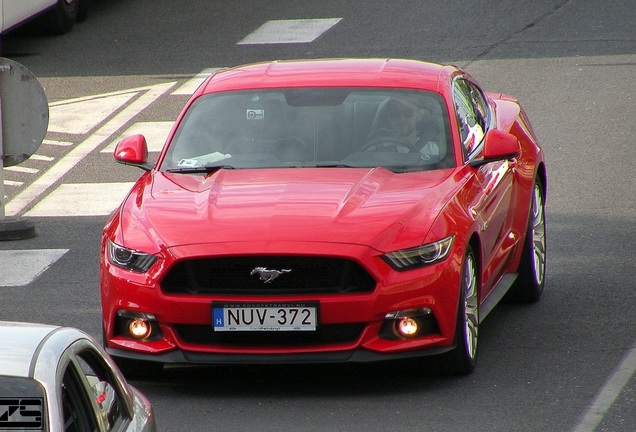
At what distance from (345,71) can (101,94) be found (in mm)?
10049

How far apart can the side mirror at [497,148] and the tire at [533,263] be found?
1.24 m

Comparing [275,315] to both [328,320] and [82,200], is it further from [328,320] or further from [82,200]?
[82,200]

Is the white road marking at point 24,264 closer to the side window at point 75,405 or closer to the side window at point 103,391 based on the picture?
the side window at point 103,391

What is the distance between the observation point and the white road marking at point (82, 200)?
14.0m

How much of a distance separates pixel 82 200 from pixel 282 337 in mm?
6933

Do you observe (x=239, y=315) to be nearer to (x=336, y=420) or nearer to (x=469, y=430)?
(x=336, y=420)

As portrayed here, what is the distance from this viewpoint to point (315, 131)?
30.5 feet

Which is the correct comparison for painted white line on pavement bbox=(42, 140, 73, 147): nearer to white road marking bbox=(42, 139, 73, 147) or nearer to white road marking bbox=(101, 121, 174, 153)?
white road marking bbox=(42, 139, 73, 147)

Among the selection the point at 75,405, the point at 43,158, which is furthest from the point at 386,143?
the point at 43,158

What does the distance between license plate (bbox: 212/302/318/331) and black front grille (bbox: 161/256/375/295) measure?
2.6 inches

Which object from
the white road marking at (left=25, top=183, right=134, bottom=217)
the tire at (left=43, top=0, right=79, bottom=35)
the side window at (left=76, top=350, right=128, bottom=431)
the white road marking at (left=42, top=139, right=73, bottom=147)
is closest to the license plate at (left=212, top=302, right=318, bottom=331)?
the side window at (left=76, top=350, right=128, bottom=431)

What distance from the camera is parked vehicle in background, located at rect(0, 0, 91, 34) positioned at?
19.6 metres

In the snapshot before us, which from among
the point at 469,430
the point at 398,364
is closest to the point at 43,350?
the point at 469,430

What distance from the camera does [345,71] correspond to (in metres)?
9.78
